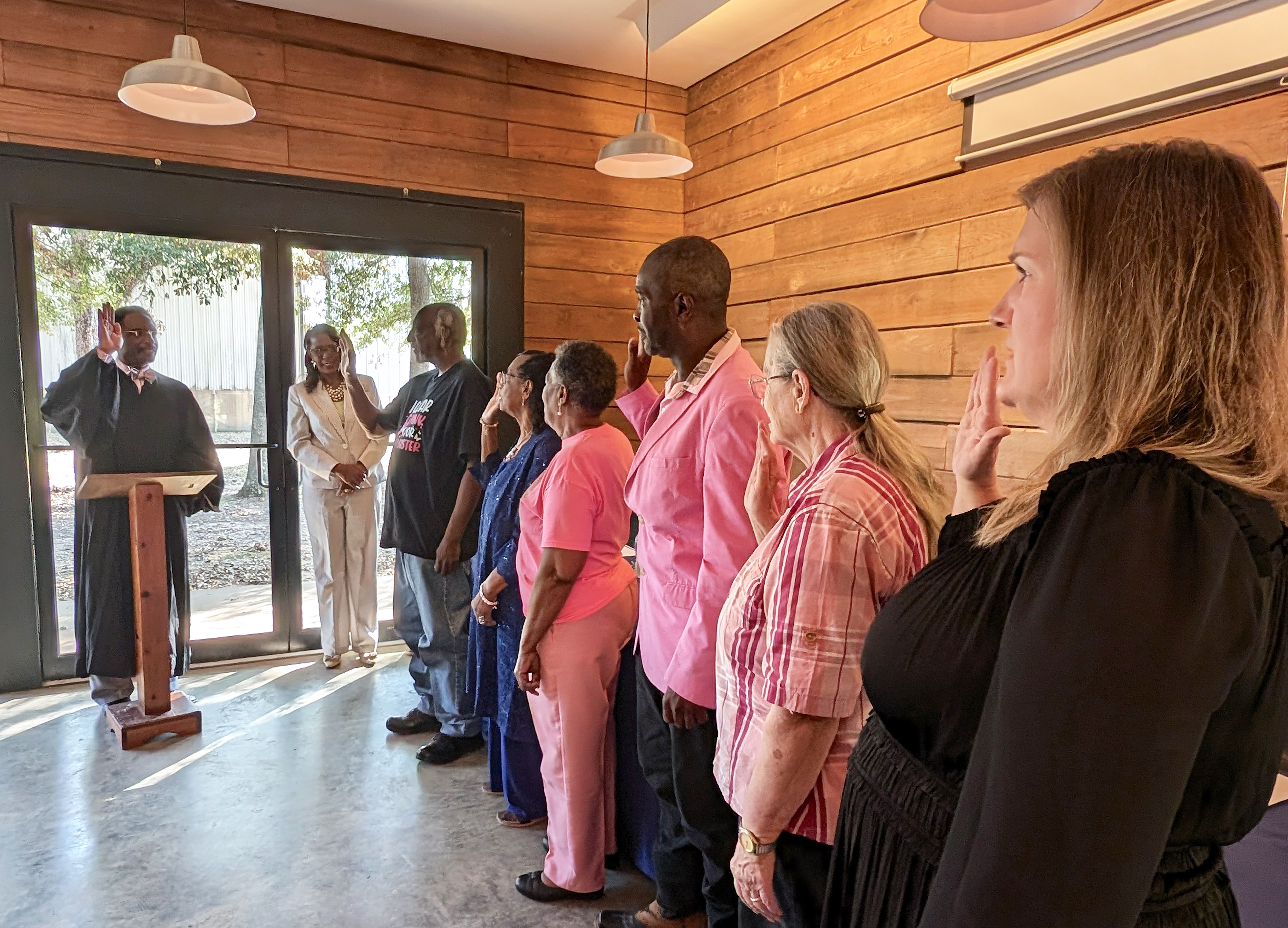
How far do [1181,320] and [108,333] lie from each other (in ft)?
12.7

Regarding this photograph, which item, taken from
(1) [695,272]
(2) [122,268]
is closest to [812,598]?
(1) [695,272]

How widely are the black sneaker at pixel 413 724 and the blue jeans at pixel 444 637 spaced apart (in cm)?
3

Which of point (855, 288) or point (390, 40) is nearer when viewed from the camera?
point (855, 288)

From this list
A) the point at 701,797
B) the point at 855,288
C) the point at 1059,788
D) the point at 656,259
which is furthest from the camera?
the point at 855,288

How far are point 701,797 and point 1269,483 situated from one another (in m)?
1.36

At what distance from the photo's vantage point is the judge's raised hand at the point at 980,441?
1084mm

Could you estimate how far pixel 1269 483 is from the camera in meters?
0.61

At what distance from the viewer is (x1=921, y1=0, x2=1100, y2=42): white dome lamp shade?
1580 millimetres

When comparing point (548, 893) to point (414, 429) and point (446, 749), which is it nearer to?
point (446, 749)

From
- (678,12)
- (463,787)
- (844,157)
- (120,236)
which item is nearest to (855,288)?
(844,157)

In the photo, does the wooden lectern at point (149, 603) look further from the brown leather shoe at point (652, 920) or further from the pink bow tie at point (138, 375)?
the brown leather shoe at point (652, 920)

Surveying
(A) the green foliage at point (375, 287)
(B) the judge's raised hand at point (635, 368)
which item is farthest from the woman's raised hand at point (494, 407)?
(A) the green foliage at point (375, 287)

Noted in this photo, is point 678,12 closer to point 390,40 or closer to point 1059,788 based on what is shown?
point 390,40

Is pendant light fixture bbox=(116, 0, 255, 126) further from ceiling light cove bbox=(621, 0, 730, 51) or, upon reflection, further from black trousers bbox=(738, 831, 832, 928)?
black trousers bbox=(738, 831, 832, 928)
